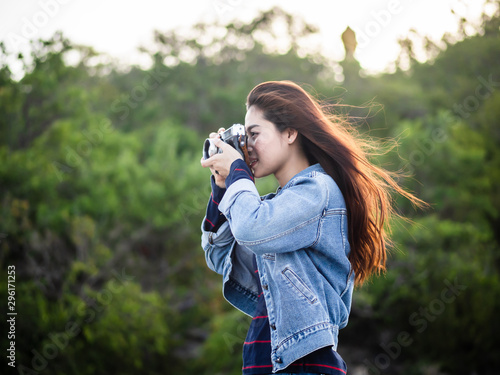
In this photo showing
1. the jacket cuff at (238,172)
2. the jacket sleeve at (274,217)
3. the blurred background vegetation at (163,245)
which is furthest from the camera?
the blurred background vegetation at (163,245)

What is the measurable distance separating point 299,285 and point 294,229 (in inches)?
7.2

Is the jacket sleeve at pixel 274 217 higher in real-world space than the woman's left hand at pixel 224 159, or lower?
lower

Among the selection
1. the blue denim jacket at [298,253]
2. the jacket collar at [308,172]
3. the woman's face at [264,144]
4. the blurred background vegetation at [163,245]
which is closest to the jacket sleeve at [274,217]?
the blue denim jacket at [298,253]

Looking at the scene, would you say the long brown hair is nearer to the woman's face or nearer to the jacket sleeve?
the woman's face

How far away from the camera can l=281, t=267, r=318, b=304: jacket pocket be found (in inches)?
60.2

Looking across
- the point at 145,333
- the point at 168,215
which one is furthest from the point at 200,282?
the point at 145,333

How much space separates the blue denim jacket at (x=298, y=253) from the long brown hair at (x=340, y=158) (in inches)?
2.9

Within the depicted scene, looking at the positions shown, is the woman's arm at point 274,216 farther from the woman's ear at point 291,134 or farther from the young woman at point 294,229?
the woman's ear at point 291,134

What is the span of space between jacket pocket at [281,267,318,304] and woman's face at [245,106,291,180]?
0.39 m

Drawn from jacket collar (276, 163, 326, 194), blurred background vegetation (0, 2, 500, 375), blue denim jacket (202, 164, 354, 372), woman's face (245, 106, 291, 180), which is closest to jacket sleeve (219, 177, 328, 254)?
blue denim jacket (202, 164, 354, 372)

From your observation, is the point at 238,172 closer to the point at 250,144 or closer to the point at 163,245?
the point at 250,144

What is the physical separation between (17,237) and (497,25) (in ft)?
35.5

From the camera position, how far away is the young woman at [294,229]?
4.97ft

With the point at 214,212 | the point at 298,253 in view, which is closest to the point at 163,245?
the point at 214,212
